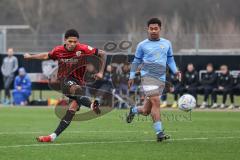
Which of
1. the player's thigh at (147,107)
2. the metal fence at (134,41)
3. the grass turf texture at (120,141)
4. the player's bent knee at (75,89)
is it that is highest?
the metal fence at (134,41)

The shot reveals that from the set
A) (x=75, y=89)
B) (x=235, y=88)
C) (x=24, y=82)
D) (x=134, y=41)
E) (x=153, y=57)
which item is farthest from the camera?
(x=134, y=41)

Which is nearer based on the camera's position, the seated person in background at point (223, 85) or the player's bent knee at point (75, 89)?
the player's bent knee at point (75, 89)

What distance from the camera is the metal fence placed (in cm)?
3155

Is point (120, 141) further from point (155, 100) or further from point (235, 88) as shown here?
point (235, 88)

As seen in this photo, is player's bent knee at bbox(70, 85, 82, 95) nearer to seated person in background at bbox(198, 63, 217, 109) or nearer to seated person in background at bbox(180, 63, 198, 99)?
seated person in background at bbox(198, 63, 217, 109)

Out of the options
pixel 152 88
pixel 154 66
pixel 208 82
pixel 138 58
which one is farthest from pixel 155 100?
pixel 208 82

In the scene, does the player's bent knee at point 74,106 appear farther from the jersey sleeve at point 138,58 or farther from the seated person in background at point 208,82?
the seated person in background at point 208,82

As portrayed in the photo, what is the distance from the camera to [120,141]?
13719mm

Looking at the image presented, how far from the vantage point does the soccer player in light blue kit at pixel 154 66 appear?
45.2 feet

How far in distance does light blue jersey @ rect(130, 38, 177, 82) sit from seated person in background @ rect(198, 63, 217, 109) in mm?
13956

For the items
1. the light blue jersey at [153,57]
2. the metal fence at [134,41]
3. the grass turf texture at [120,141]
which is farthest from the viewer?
the metal fence at [134,41]

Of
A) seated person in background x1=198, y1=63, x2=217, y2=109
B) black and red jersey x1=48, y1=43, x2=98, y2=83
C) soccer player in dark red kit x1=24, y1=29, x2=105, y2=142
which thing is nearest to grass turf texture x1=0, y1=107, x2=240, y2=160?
soccer player in dark red kit x1=24, y1=29, x2=105, y2=142

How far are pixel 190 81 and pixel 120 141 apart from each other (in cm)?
1531

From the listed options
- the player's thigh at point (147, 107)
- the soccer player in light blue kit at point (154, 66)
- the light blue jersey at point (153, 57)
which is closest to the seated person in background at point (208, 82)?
the soccer player in light blue kit at point (154, 66)
